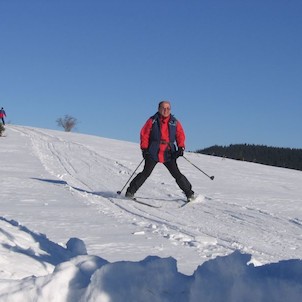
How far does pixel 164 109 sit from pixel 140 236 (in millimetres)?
3495

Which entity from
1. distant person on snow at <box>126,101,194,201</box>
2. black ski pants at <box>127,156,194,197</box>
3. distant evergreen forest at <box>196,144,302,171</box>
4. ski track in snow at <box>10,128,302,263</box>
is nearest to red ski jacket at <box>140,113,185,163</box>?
distant person on snow at <box>126,101,194,201</box>

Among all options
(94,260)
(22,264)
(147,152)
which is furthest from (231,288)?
(147,152)

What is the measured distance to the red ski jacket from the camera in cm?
894

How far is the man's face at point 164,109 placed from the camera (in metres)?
8.75

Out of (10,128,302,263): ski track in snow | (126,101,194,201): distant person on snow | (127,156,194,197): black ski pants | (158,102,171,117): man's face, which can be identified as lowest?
(10,128,302,263): ski track in snow

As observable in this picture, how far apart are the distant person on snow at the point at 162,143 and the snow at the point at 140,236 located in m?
0.40

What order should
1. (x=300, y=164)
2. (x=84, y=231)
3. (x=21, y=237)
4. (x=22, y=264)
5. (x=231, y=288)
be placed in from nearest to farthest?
(x=231, y=288) < (x=22, y=264) < (x=21, y=237) < (x=84, y=231) < (x=300, y=164)

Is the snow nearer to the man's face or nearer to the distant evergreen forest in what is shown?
the man's face

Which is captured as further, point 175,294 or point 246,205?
point 246,205

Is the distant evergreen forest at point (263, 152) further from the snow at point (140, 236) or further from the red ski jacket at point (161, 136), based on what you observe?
the red ski jacket at point (161, 136)

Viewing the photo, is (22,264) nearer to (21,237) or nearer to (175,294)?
(21,237)

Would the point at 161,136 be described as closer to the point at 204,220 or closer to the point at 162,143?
the point at 162,143

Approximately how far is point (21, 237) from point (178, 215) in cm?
396

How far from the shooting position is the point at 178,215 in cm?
765
